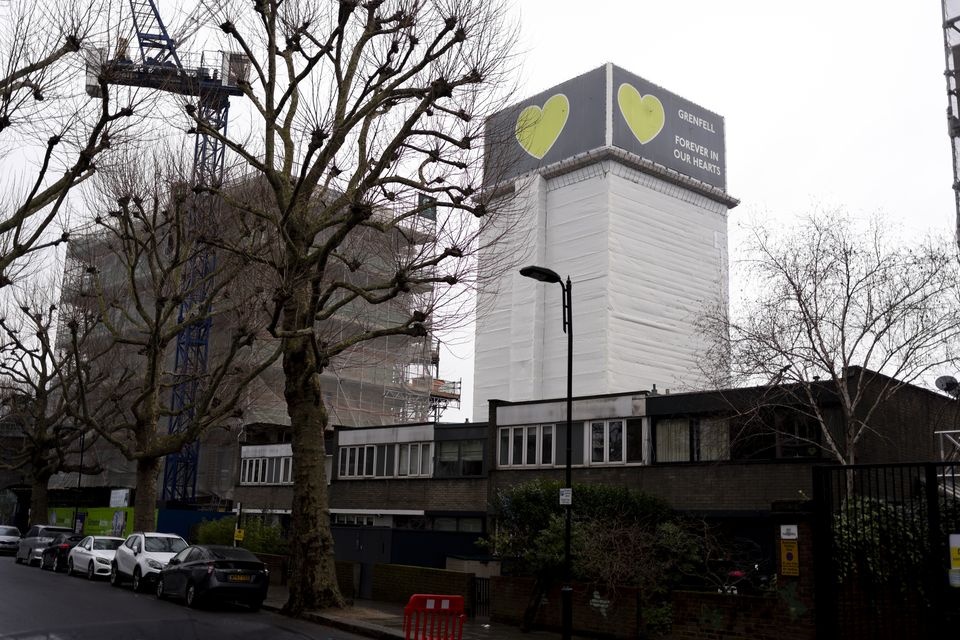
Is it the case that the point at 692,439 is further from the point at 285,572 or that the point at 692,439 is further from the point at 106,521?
the point at 106,521

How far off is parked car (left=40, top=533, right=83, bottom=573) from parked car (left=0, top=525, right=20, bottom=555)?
11.2 metres

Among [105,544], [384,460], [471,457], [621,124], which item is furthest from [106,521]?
[621,124]

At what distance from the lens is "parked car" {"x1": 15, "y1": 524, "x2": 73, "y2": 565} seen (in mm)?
33584

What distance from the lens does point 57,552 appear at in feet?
102

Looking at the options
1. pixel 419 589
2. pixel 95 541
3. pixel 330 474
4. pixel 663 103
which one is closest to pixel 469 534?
pixel 419 589

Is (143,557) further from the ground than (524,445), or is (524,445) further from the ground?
(524,445)

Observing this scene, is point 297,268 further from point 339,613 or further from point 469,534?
point 469,534

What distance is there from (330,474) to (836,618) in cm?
3198

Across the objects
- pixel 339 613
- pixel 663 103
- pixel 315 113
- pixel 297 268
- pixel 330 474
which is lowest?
pixel 339 613

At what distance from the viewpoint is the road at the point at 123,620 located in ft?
47.4

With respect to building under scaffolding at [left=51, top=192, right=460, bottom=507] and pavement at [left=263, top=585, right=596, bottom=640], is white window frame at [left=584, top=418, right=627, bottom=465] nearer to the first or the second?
pavement at [left=263, top=585, right=596, bottom=640]

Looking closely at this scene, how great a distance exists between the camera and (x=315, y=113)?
19.3 m

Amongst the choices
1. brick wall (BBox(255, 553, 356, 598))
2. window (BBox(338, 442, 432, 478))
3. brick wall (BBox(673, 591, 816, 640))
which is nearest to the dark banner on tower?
window (BBox(338, 442, 432, 478))

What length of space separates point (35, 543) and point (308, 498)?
20002 millimetres
